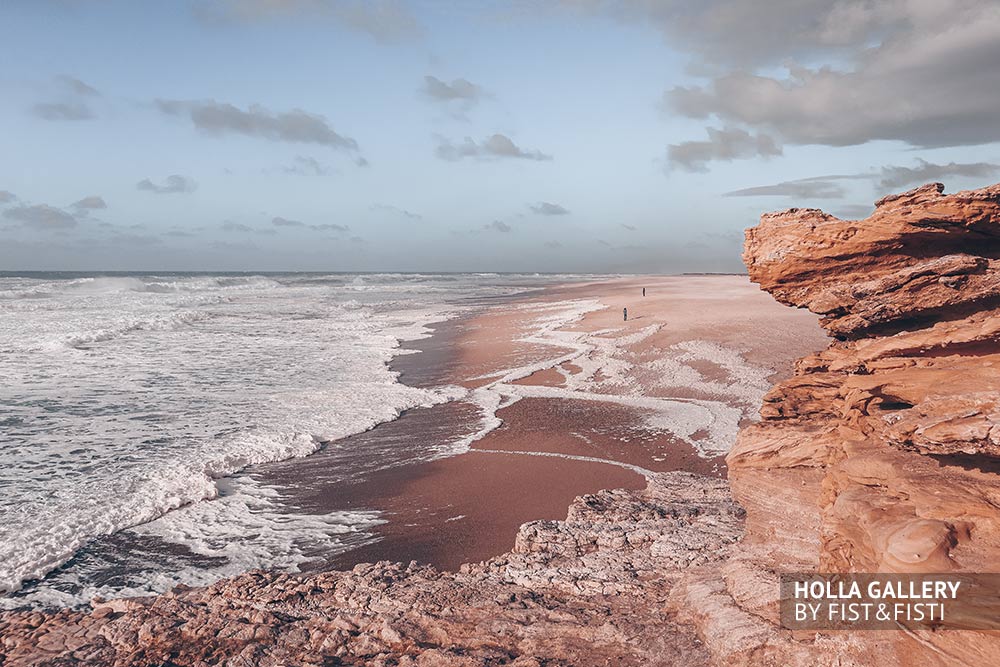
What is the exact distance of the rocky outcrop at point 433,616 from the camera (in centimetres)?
522

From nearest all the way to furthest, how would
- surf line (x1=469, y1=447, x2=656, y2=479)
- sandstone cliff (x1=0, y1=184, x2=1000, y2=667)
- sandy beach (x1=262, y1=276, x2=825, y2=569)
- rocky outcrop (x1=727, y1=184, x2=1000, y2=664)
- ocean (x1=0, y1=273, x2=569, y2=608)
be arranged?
rocky outcrop (x1=727, y1=184, x2=1000, y2=664) < sandstone cliff (x1=0, y1=184, x2=1000, y2=667) < ocean (x1=0, y1=273, x2=569, y2=608) < sandy beach (x1=262, y1=276, x2=825, y2=569) < surf line (x1=469, y1=447, x2=656, y2=479)

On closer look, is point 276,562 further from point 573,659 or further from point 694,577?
point 694,577

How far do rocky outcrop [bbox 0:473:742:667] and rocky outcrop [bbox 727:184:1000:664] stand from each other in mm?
877

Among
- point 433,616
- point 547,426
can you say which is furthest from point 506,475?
point 433,616

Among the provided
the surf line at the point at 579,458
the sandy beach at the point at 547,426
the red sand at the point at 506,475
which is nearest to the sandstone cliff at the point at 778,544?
the red sand at the point at 506,475

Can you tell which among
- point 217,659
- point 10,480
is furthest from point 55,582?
point 10,480

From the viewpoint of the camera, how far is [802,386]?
274 inches

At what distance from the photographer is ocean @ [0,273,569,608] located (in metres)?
7.78

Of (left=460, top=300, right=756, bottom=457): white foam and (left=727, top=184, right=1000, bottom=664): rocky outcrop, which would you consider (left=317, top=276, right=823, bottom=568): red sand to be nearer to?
(left=460, top=300, right=756, bottom=457): white foam

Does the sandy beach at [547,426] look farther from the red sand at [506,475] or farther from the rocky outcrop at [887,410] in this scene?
the rocky outcrop at [887,410]

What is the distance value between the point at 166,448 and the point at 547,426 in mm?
7588

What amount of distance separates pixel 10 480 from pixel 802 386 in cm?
1180

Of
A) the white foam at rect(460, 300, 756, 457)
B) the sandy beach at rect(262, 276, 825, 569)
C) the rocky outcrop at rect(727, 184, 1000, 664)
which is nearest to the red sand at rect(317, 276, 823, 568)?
the sandy beach at rect(262, 276, 825, 569)

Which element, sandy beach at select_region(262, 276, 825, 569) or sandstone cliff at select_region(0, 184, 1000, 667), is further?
sandy beach at select_region(262, 276, 825, 569)
